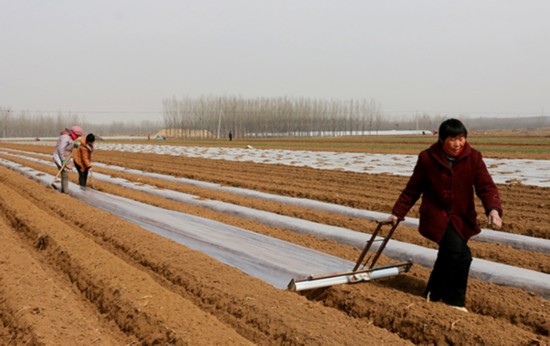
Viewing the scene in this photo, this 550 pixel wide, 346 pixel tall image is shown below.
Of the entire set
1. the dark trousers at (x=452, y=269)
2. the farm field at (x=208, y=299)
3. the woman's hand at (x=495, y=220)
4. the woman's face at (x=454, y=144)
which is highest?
the woman's face at (x=454, y=144)

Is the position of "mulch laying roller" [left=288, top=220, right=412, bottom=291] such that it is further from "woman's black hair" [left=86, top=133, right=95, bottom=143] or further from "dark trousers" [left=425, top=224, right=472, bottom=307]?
"woman's black hair" [left=86, top=133, right=95, bottom=143]

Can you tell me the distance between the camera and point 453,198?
3.92 m

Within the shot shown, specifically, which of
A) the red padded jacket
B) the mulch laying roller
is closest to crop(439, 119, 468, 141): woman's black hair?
the red padded jacket

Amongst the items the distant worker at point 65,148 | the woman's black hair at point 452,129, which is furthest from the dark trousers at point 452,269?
the distant worker at point 65,148

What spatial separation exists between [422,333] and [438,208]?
909mm

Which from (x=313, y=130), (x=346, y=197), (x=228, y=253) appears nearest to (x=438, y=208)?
(x=228, y=253)

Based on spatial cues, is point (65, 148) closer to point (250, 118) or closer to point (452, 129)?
point (452, 129)

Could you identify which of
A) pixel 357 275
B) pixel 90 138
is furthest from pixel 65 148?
pixel 357 275

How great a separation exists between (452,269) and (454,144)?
936 millimetres

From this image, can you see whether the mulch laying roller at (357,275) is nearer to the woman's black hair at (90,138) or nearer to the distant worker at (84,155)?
the woman's black hair at (90,138)

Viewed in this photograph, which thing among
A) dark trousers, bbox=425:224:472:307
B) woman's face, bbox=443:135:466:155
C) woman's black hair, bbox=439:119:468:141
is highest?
woman's black hair, bbox=439:119:468:141

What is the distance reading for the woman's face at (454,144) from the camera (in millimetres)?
3832

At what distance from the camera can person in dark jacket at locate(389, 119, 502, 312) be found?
386 centimetres

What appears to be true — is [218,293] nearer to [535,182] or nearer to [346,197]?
[346,197]
